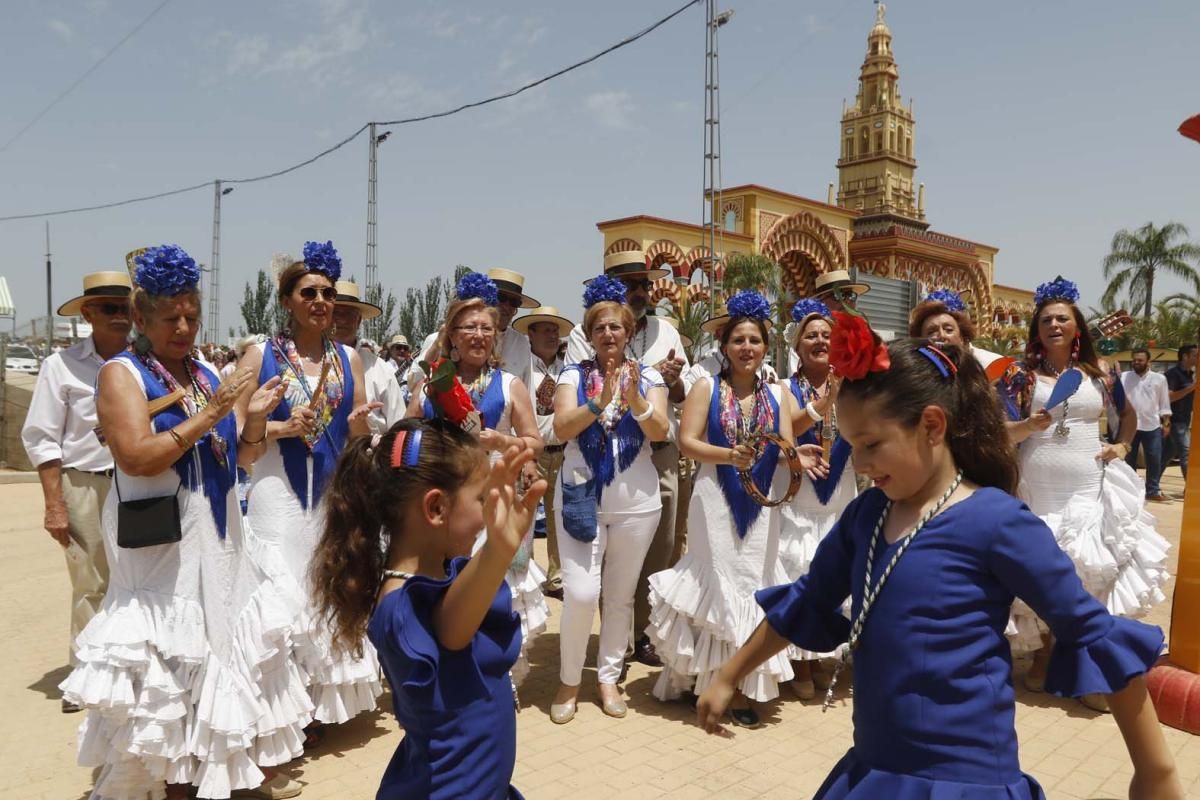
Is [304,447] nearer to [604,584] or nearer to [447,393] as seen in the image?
[604,584]

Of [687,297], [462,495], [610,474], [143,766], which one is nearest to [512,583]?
[610,474]

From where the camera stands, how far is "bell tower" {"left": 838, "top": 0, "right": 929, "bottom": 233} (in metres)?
47.3

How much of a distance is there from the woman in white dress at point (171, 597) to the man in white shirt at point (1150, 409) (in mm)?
12887

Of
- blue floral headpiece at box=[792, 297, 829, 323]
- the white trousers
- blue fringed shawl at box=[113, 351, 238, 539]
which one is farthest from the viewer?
blue floral headpiece at box=[792, 297, 829, 323]

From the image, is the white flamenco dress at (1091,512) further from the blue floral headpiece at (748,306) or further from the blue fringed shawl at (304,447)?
the blue fringed shawl at (304,447)

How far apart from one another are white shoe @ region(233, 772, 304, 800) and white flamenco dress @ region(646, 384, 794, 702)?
2.02 meters

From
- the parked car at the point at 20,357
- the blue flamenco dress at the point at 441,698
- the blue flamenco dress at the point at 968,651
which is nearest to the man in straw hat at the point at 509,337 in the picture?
the blue flamenco dress at the point at 441,698

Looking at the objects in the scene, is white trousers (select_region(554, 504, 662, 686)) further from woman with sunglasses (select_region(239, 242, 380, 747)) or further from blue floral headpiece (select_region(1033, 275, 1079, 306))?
blue floral headpiece (select_region(1033, 275, 1079, 306))

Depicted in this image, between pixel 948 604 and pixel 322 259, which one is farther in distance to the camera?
pixel 322 259

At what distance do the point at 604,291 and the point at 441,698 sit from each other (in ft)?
11.0

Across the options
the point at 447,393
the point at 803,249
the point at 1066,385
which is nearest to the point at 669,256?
the point at 803,249

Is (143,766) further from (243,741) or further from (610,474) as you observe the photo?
(610,474)

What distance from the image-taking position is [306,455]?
13.9 feet

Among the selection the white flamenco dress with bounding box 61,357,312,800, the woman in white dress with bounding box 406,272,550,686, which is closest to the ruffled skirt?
the woman in white dress with bounding box 406,272,550,686
